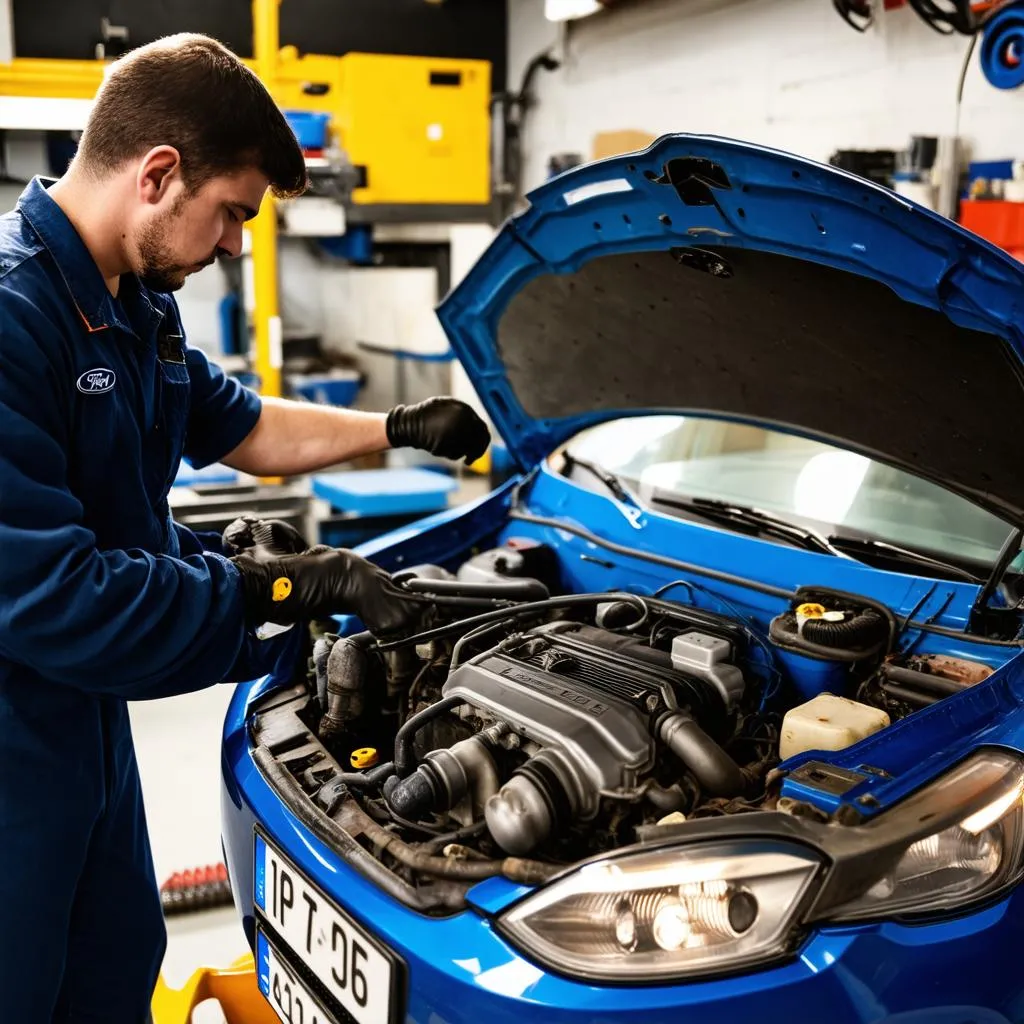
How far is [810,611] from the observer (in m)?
1.67

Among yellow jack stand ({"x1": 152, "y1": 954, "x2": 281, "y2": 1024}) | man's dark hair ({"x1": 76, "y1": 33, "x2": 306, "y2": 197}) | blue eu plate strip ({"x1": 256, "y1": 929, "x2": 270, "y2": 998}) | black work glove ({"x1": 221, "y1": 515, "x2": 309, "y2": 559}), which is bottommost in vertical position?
yellow jack stand ({"x1": 152, "y1": 954, "x2": 281, "y2": 1024})

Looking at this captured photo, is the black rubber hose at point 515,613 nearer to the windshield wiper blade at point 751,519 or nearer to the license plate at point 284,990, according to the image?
the windshield wiper blade at point 751,519

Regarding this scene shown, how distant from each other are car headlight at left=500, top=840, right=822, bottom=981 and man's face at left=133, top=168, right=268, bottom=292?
1.04 metres

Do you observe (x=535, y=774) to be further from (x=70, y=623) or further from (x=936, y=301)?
(x=936, y=301)

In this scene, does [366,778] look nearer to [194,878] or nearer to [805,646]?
[805,646]

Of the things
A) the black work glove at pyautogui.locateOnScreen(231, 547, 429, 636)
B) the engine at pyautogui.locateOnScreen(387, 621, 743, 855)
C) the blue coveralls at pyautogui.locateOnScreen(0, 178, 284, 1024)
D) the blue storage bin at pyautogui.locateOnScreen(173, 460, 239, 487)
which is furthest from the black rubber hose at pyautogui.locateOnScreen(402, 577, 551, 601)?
the blue storage bin at pyautogui.locateOnScreen(173, 460, 239, 487)

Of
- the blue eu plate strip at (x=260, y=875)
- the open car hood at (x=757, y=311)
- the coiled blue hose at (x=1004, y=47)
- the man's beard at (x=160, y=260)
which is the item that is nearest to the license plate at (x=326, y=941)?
the blue eu plate strip at (x=260, y=875)

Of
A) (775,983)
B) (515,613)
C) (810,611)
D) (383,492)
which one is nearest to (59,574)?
(515,613)

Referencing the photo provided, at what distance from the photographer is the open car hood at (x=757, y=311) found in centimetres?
144

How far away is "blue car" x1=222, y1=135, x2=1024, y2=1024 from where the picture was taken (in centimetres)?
115

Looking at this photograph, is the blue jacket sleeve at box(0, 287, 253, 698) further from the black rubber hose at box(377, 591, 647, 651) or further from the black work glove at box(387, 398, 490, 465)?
the black work glove at box(387, 398, 490, 465)

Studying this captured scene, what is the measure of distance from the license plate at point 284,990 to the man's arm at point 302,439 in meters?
0.96

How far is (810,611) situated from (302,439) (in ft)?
3.62

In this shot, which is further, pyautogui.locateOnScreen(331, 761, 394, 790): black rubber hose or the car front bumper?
pyautogui.locateOnScreen(331, 761, 394, 790): black rubber hose
